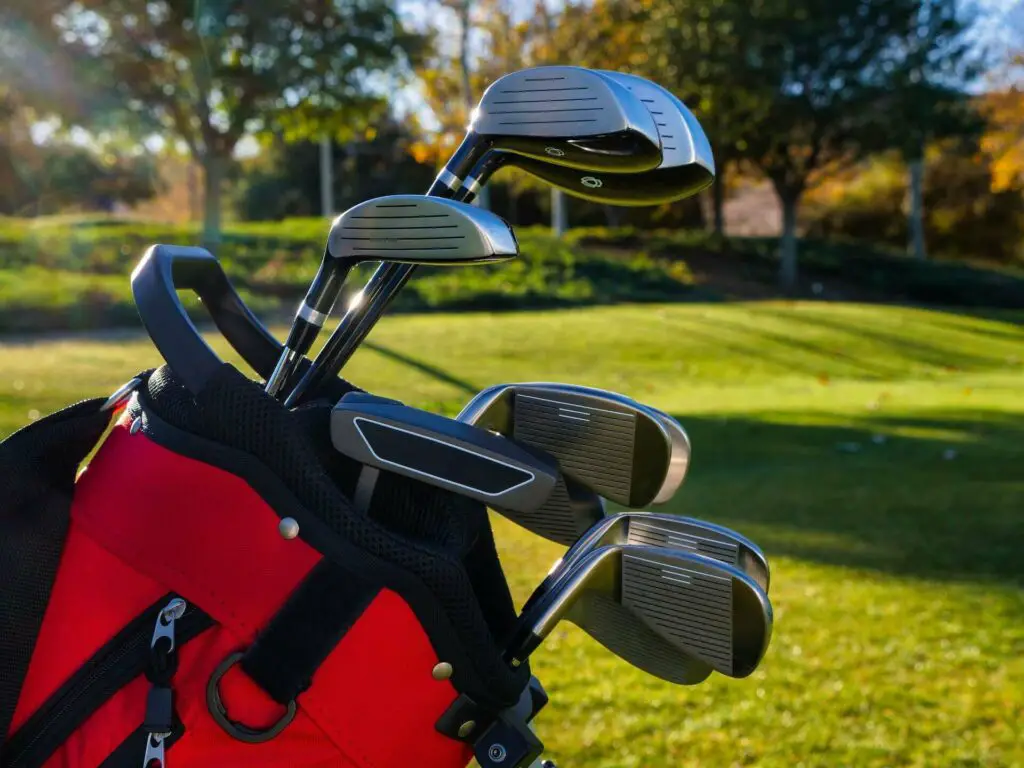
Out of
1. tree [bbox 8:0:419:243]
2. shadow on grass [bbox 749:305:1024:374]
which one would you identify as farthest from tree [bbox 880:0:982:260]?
tree [bbox 8:0:419:243]

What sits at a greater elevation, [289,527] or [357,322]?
[357,322]

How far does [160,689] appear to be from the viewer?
941 mm

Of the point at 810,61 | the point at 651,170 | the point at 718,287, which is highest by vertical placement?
the point at 651,170

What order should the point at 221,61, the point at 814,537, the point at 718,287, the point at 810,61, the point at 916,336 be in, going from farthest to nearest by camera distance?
the point at 810,61
the point at 718,287
the point at 221,61
the point at 916,336
the point at 814,537

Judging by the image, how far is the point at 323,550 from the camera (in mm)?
923

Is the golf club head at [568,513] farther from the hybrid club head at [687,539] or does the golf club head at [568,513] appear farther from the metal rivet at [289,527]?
the metal rivet at [289,527]

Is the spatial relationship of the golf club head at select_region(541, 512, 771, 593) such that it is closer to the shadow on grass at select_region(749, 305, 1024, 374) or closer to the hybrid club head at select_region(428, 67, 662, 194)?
the hybrid club head at select_region(428, 67, 662, 194)

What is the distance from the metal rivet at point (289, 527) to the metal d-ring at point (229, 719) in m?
0.11

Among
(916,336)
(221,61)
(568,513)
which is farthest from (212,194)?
(568,513)

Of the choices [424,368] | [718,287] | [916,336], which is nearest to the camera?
[424,368]

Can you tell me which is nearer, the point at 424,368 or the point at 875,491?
the point at 875,491

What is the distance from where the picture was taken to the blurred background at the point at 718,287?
2527mm

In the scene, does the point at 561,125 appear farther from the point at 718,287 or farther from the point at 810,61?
the point at 810,61

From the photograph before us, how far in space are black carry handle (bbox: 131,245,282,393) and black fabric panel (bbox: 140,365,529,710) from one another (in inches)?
1.4
